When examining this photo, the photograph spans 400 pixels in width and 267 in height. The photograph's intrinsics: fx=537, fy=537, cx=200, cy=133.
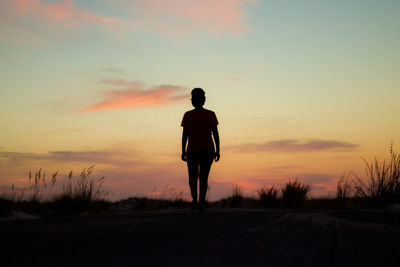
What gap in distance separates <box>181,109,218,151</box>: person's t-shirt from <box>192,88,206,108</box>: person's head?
0.11 m

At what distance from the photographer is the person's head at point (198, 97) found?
31.3 ft

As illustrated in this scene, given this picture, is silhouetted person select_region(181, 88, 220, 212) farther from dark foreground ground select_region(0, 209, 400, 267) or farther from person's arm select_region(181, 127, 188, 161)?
dark foreground ground select_region(0, 209, 400, 267)

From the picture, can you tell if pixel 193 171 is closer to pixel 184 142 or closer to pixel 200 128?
pixel 184 142

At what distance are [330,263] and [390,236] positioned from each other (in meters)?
1.70

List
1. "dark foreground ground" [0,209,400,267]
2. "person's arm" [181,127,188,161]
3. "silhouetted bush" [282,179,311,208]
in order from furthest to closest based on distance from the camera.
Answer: "silhouetted bush" [282,179,311,208]
"person's arm" [181,127,188,161]
"dark foreground ground" [0,209,400,267]

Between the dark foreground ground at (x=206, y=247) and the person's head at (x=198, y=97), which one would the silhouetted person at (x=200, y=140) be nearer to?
the person's head at (x=198, y=97)

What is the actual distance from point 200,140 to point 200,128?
21 cm

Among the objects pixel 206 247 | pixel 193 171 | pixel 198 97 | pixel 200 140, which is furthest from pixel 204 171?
pixel 206 247

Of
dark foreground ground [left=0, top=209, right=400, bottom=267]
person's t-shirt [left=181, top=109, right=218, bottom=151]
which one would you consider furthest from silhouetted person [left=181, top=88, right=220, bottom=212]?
dark foreground ground [left=0, top=209, right=400, bottom=267]

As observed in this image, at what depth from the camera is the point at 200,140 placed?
9.47m

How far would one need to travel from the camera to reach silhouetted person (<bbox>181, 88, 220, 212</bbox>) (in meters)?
9.46

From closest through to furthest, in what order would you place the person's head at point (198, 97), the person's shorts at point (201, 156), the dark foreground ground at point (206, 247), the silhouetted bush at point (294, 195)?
1. the dark foreground ground at point (206, 247)
2. the person's shorts at point (201, 156)
3. the person's head at point (198, 97)
4. the silhouetted bush at point (294, 195)

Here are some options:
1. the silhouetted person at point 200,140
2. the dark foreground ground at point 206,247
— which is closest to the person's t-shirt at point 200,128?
the silhouetted person at point 200,140

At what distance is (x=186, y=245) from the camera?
12.0 ft
